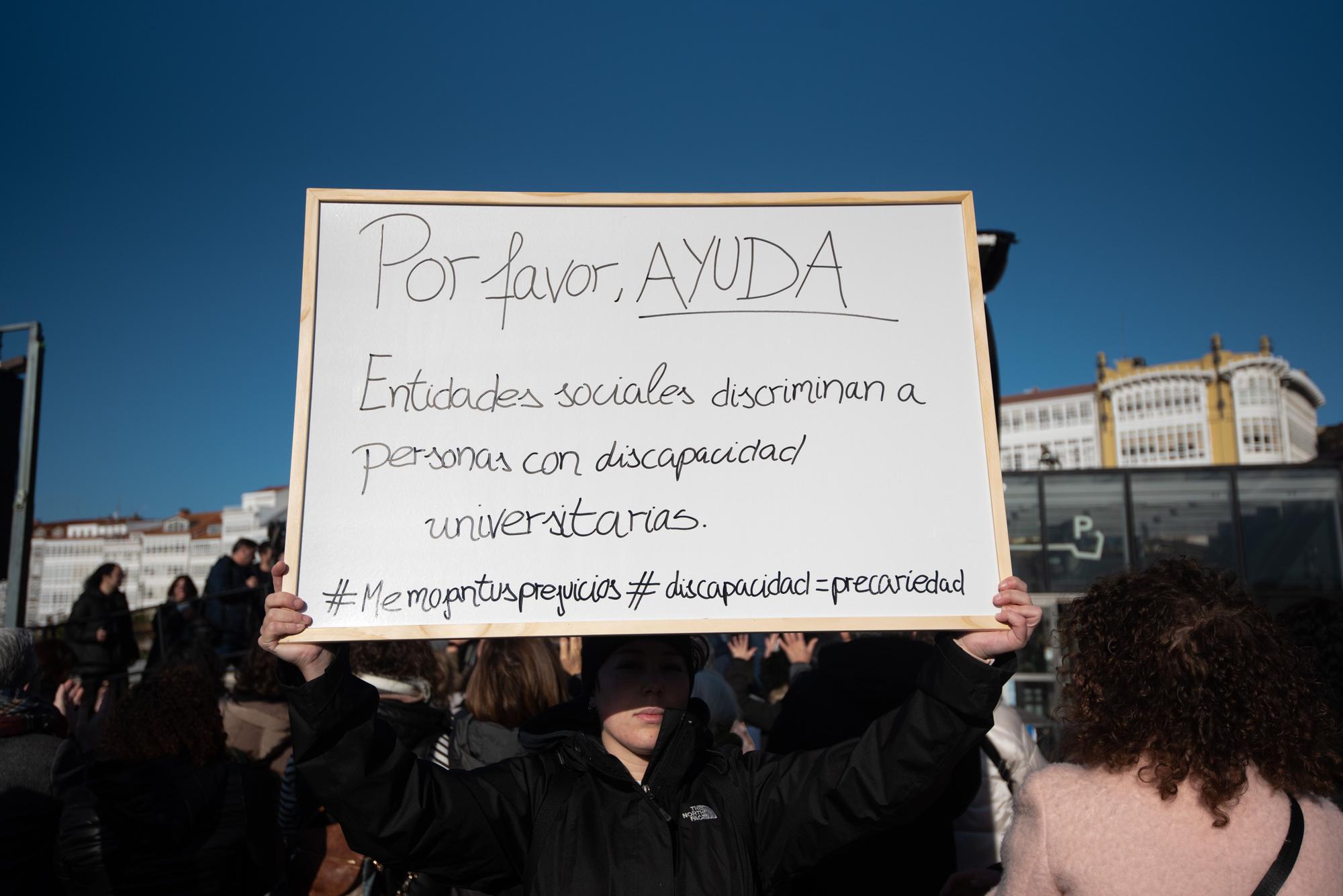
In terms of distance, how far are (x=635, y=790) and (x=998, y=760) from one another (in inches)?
65.5

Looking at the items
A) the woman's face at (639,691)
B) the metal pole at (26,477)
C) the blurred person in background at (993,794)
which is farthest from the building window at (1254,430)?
the woman's face at (639,691)

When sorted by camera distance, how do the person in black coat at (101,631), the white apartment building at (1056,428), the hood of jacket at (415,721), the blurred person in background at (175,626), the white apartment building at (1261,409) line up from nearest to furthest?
the hood of jacket at (415,721)
the person in black coat at (101,631)
the blurred person in background at (175,626)
the white apartment building at (1261,409)
the white apartment building at (1056,428)

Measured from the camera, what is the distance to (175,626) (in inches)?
428

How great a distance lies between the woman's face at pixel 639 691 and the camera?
205 centimetres

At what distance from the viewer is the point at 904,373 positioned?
2.14 metres

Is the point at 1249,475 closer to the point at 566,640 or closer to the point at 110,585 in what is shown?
the point at 566,640

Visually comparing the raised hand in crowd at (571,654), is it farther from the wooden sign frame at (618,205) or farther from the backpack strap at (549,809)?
the wooden sign frame at (618,205)

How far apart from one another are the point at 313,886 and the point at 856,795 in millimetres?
2718

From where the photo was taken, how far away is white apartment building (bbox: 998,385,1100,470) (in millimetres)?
95500

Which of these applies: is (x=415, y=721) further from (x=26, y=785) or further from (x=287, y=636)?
(x=287, y=636)

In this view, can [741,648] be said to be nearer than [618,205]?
No

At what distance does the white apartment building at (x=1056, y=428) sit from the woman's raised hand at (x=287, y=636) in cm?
9702

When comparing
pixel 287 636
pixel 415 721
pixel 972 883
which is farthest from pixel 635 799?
pixel 415 721

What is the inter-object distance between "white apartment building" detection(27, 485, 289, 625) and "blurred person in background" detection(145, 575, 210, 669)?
12134 centimetres
